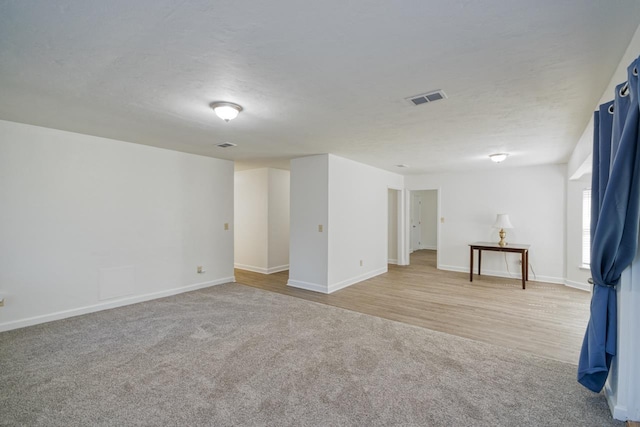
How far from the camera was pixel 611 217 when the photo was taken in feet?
6.14

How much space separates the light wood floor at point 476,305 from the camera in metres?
3.29

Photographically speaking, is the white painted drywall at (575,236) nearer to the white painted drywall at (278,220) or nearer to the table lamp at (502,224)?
the table lamp at (502,224)

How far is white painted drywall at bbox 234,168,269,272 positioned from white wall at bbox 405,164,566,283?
3.96m

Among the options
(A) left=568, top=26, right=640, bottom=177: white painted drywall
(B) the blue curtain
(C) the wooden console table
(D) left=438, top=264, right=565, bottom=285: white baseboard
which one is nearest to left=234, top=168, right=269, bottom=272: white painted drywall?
(D) left=438, top=264, right=565, bottom=285: white baseboard

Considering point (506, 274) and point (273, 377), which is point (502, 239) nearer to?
point (506, 274)

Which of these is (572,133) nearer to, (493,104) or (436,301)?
(493,104)

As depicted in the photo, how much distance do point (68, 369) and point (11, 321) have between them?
1.62 meters

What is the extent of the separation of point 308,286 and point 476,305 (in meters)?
2.67

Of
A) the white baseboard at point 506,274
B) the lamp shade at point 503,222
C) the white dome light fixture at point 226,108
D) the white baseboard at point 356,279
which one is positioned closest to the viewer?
the white dome light fixture at point 226,108

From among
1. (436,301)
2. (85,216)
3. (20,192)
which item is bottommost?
(436,301)

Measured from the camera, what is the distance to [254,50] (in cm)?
184

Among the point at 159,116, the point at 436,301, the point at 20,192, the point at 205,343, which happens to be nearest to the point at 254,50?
the point at 159,116

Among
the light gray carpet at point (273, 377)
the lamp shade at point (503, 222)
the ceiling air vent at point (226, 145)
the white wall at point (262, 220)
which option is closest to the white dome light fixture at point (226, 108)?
the ceiling air vent at point (226, 145)

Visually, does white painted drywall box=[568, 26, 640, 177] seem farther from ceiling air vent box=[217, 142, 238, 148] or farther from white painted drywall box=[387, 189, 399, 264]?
white painted drywall box=[387, 189, 399, 264]
